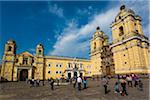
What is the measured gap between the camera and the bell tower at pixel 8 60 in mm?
39866

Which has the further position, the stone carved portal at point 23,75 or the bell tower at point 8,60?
the stone carved portal at point 23,75

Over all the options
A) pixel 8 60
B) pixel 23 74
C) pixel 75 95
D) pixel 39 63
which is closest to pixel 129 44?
pixel 75 95

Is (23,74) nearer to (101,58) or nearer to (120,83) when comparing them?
(101,58)

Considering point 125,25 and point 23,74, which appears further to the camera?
point 23,74

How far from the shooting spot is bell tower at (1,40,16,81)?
39.9m

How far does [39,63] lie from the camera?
44906 mm

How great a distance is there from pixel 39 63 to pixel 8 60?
390 inches

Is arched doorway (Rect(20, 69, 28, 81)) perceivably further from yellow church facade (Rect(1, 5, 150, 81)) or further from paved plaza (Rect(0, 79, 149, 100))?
paved plaza (Rect(0, 79, 149, 100))

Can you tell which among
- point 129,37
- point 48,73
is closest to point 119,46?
point 129,37

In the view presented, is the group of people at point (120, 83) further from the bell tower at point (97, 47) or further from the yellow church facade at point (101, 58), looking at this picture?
the bell tower at point (97, 47)

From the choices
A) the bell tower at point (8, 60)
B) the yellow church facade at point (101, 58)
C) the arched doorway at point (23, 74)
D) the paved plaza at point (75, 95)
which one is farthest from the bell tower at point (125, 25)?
the bell tower at point (8, 60)

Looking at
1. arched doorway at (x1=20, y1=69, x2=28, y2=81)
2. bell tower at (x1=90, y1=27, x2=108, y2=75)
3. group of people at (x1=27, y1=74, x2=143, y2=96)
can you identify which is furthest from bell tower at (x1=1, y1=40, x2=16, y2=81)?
group of people at (x1=27, y1=74, x2=143, y2=96)

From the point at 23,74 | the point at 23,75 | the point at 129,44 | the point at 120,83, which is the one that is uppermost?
the point at 129,44

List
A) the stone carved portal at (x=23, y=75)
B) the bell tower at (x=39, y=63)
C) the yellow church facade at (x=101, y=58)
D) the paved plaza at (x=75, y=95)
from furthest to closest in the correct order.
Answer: the bell tower at (x=39, y=63), the stone carved portal at (x=23, y=75), the yellow church facade at (x=101, y=58), the paved plaza at (x=75, y=95)
